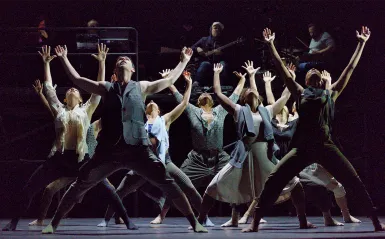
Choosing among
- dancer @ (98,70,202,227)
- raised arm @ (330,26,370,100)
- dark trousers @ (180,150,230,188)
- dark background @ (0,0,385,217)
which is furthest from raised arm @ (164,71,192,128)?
dark background @ (0,0,385,217)

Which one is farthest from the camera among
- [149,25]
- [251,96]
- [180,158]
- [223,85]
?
[149,25]

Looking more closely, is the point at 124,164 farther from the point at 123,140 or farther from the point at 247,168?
the point at 247,168

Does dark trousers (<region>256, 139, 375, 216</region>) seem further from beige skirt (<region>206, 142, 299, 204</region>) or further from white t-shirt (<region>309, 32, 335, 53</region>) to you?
white t-shirt (<region>309, 32, 335, 53</region>)

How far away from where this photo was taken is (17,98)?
1135 cm

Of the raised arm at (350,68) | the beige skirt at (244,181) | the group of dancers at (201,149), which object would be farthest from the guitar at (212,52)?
the raised arm at (350,68)

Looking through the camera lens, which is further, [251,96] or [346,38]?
[346,38]

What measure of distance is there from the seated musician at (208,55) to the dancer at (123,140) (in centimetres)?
390

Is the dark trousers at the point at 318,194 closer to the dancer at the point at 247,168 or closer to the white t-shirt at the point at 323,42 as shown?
the dancer at the point at 247,168

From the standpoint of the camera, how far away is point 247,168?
8070mm

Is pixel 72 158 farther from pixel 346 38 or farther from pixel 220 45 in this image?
pixel 346 38

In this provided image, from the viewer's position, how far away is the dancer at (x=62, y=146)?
8.30 meters

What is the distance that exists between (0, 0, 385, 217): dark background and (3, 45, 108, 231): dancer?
2.84 meters

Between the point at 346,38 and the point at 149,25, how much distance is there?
125 inches

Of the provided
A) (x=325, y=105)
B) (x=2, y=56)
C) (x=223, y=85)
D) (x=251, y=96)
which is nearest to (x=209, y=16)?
(x=223, y=85)
